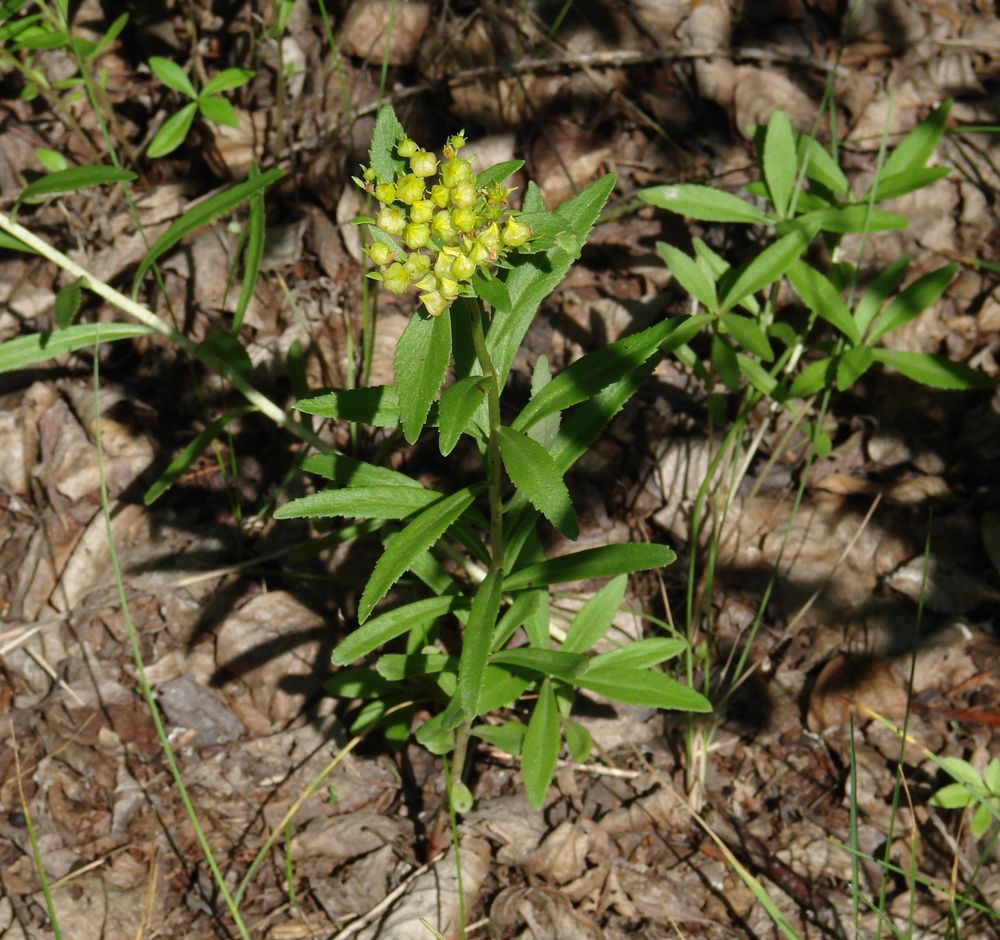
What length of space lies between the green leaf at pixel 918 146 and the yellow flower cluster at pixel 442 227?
2.16 metres

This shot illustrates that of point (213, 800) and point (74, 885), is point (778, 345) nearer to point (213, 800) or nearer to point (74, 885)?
point (213, 800)

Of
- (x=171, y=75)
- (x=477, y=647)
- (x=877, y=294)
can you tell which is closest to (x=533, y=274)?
(x=477, y=647)

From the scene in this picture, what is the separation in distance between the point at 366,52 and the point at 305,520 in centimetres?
208

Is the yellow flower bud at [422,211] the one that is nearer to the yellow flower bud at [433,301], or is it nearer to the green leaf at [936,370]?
the yellow flower bud at [433,301]

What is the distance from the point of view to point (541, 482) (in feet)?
6.53

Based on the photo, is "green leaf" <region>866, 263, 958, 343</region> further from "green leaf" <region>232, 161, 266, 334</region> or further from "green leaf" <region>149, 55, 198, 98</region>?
"green leaf" <region>149, 55, 198, 98</region>

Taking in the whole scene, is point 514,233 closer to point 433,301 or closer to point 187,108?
point 433,301

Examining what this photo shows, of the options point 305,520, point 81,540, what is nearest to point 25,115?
point 81,540

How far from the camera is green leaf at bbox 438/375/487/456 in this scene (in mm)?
1905

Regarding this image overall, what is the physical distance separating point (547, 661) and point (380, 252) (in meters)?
1.13

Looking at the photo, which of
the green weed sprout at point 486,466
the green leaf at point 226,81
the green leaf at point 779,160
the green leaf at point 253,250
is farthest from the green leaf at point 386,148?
the green leaf at point 226,81

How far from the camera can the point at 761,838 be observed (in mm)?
2941

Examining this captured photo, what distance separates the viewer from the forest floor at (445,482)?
2859mm

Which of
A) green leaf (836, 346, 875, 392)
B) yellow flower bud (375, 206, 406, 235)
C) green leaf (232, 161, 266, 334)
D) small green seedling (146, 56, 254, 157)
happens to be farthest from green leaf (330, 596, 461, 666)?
small green seedling (146, 56, 254, 157)
